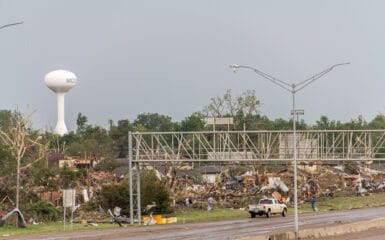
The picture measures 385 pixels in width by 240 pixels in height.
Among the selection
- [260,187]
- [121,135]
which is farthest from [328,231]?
[121,135]

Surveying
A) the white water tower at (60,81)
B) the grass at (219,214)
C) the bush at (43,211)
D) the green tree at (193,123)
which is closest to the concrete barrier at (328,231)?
the grass at (219,214)

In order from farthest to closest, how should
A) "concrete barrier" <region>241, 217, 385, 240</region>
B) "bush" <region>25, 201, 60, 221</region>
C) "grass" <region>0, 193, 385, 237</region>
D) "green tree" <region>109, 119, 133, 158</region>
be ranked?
"green tree" <region>109, 119, 133, 158</region> → "bush" <region>25, 201, 60, 221</region> → "grass" <region>0, 193, 385, 237</region> → "concrete barrier" <region>241, 217, 385, 240</region>

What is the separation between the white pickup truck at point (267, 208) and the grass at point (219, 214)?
6.45 ft

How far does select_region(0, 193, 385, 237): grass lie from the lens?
5325cm

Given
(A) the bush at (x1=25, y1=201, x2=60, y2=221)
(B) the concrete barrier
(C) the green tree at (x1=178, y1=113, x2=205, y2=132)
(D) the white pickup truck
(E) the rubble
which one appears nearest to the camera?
(B) the concrete barrier

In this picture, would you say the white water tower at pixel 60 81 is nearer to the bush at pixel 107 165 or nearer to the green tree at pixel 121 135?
the green tree at pixel 121 135

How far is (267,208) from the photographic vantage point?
2677 inches

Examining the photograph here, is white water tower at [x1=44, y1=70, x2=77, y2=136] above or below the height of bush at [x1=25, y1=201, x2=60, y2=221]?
above

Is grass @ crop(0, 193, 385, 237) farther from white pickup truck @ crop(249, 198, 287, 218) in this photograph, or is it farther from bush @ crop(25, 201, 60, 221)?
bush @ crop(25, 201, 60, 221)

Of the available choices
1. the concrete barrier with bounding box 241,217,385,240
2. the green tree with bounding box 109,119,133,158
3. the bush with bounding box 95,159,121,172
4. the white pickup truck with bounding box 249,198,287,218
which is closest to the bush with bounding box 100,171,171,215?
the white pickup truck with bounding box 249,198,287,218

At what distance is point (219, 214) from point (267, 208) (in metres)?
5.77

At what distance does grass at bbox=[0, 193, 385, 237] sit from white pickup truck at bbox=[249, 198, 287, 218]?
1965 millimetres

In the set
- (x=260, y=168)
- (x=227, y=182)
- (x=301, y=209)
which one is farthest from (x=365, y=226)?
(x=260, y=168)

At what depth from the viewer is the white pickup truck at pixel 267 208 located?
67625mm
